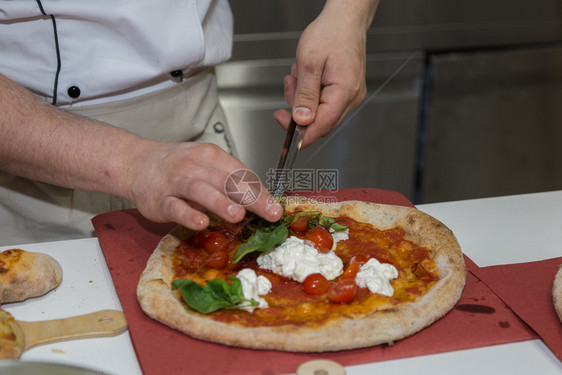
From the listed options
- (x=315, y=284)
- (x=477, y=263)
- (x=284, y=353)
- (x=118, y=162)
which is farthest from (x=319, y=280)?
(x=118, y=162)

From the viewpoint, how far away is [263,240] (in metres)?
1.56

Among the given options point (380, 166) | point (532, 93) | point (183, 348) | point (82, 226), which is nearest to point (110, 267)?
point (183, 348)

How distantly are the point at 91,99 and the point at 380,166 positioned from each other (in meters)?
1.98

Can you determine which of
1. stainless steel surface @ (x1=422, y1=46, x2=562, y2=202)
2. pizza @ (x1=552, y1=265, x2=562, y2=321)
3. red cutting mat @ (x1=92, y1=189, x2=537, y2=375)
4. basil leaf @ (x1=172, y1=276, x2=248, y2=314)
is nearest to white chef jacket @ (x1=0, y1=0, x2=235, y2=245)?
red cutting mat @ (x1=92, y1=189, x2=537, y2=375)

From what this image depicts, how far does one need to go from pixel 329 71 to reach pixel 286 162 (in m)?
0.37

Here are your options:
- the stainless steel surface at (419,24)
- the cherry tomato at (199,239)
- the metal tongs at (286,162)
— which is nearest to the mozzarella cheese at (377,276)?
the metal tongs at (286,162)

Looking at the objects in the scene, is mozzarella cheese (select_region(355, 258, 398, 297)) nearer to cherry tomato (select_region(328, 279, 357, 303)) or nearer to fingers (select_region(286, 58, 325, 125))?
cherry tomato (select_region(328, 279, 357, 303))

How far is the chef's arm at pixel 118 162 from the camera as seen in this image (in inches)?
56.7

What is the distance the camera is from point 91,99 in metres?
2.01

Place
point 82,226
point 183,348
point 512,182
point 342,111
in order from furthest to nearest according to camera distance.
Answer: point 512,182 → point 82,226 → point 342,111 → point 183,348

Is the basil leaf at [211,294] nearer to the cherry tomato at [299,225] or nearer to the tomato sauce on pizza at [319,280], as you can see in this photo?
the tomato sauce on pizza at [319,280]

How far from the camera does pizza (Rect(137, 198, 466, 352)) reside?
51.3 inches

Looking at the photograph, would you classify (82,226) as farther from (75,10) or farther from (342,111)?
(342,111)

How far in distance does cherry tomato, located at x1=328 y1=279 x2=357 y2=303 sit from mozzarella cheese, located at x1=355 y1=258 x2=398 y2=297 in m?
0.05
